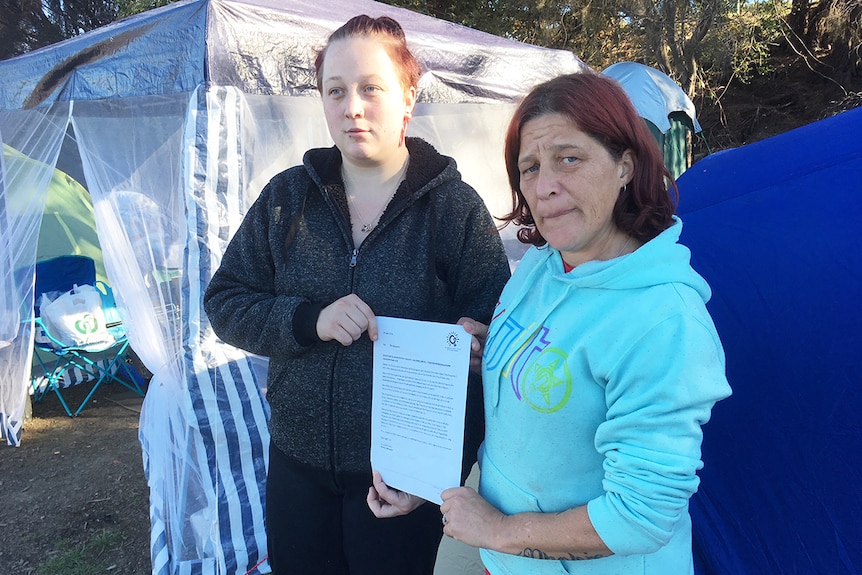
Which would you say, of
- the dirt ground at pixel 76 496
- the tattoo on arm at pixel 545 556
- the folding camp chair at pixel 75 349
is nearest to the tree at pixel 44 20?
the folding camp chair at pixel 75 349

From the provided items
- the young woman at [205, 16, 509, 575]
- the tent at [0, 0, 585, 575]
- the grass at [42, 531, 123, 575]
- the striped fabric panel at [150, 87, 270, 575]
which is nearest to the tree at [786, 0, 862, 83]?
the tent at [0, 0, 585, 575]

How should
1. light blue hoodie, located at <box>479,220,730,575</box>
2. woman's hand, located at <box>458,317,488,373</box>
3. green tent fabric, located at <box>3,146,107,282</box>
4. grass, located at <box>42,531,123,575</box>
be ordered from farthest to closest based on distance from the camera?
green tent fabric, located at <box>3,146,107,282</box> < grass, located at <box>42,531,123,575</box> < woman's hand, located at <box>458,317,488,373</box> < light blue hoodie, located at <box>479,220,730,575</box>

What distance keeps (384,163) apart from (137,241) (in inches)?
83.9

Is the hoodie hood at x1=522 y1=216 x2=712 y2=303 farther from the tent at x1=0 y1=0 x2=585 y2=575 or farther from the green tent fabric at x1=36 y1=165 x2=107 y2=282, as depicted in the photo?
the green tent fabric at x1=36 y1=165 x2=107 y2=282

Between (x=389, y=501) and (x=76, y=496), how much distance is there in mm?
2909

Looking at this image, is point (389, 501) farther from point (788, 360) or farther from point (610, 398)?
point (788, 360)

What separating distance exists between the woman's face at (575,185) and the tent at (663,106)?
618 cm

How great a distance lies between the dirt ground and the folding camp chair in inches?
8.8

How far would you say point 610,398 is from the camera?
2.54 ft

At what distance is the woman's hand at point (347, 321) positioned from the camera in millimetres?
1060

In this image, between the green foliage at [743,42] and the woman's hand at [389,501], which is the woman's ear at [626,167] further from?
the green foliage at [743,42]

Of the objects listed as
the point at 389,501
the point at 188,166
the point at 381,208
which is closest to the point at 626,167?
the point at 381,208

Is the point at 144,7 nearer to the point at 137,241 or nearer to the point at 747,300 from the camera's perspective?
the point at 137,241

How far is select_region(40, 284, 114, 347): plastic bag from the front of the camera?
4.04 metres
